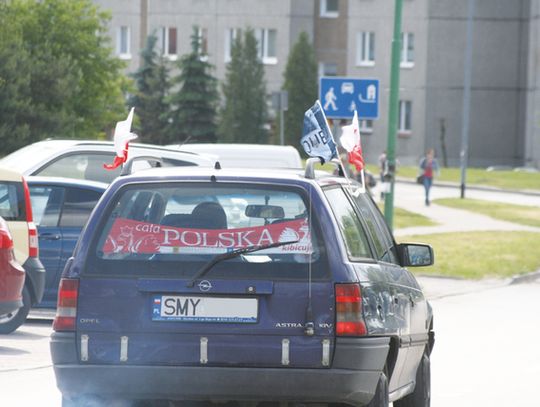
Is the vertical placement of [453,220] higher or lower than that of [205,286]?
lower

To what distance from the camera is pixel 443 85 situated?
84.0 m

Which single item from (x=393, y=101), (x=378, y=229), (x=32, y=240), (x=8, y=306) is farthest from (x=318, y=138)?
(x=393, y=101)

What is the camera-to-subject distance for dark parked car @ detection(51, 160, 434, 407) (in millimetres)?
7332

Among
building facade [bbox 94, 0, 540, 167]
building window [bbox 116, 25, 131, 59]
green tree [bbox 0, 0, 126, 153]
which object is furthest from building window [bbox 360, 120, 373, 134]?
green tree [bbox 0, 0, 126, 153]

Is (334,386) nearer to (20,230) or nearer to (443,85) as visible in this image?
(20,230)

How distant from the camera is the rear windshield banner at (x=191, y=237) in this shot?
7.46 meters

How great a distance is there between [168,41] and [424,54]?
50.1 ft

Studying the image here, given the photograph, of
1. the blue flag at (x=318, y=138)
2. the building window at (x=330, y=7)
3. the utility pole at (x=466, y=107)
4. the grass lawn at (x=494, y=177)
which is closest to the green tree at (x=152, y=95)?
the building window at (x=330, y=7)

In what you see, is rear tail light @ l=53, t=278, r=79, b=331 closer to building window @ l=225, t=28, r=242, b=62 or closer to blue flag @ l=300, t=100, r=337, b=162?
blue flag @ l=300, t=100, r=337, b=162

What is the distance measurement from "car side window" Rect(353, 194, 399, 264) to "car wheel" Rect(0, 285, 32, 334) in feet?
19.3

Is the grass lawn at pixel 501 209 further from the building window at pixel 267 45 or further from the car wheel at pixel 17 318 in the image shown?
the building window at pixel 267 45

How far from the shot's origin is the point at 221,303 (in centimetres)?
741

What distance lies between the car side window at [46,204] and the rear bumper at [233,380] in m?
8.36

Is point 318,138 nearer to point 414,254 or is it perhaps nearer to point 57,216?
point 414,254
